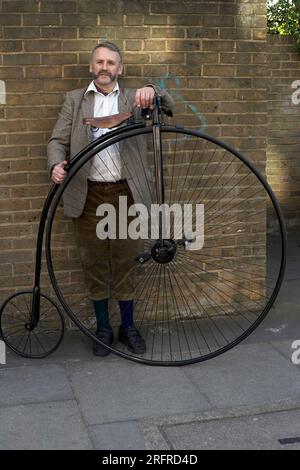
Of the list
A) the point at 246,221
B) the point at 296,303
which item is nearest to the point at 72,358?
the point at 246,221

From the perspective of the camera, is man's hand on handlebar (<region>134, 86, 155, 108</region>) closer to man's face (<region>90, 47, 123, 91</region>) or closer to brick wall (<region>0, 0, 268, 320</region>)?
man's face (<region>90, 47, 123, 91</region>)

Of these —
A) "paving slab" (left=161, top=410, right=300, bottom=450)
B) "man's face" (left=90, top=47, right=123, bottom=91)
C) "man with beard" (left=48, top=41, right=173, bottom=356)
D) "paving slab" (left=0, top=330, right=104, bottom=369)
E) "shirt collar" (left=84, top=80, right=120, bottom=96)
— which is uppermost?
"man's face" (left=90, top=47, right=123, bottom=91)

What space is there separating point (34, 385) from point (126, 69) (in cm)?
218

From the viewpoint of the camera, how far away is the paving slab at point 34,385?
3838 mm

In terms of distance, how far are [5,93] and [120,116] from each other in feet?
3.19

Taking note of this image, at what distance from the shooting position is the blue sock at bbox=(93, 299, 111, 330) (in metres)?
4.53

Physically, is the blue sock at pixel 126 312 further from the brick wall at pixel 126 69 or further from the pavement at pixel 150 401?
the brick wall at pixel 126 69

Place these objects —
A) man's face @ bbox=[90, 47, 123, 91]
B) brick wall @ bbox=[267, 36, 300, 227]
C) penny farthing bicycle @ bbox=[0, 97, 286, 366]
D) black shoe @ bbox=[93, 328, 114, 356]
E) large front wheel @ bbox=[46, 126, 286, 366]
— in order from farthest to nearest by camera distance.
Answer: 1. brick wall @ bbox=[267, 36, 300, 227]
2. large front wheel @ bbox=[46, 126, 286, 366]
3. penny farthing bicycle @ bbox=[0, 97, 286, 366]
4. black shoe @ bbox=[93, 328, 114, 356]
5. man's face @ bbox=[90, 47, 123, 91]

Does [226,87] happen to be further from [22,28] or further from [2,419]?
[2,419]

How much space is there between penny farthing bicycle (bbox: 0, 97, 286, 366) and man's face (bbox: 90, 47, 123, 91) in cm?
43

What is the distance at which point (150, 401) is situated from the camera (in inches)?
150

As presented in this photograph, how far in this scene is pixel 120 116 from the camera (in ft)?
13.0

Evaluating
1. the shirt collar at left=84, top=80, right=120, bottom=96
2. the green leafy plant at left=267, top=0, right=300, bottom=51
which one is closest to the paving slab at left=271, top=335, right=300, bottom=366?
the shirt collar at left=84, top=80, right=120, bottom=96

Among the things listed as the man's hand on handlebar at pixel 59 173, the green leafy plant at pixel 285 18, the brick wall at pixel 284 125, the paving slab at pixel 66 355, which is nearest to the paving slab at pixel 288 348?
the paving slab at pixel 66 355
